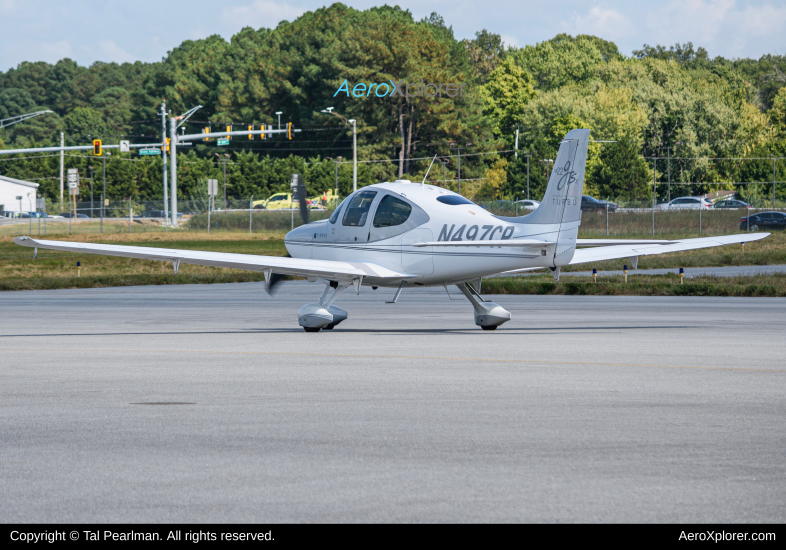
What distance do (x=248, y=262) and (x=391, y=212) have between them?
278 cm

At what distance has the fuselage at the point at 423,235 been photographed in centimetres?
1658

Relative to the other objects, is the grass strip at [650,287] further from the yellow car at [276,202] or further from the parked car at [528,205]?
the yellow car at [276,202]

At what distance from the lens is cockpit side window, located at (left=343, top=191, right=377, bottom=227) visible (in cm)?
1856

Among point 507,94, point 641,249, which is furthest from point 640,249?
point 507,94

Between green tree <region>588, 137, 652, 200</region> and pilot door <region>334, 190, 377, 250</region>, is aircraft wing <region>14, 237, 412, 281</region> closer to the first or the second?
pilot door <region>334, 190, 377, 250</region>

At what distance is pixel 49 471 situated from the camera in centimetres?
694

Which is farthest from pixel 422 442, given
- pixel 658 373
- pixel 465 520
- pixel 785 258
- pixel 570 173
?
pixel 785 258

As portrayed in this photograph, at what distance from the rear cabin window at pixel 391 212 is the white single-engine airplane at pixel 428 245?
2 cm

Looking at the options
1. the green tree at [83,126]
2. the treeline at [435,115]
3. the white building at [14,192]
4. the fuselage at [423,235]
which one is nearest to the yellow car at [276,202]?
the treeline at [435,115]

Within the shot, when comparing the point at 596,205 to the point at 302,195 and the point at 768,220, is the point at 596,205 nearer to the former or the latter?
the point at 768,220

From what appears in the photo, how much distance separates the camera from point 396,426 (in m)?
8.61

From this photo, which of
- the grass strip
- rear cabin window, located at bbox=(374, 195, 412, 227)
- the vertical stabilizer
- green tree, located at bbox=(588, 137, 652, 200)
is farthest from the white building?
the vertical stabilizer
